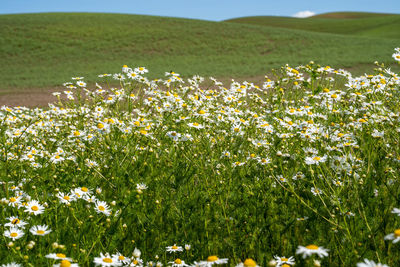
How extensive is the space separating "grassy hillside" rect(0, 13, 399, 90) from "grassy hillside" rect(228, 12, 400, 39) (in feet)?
64.8

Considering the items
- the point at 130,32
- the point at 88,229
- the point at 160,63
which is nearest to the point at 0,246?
the point at 88,229

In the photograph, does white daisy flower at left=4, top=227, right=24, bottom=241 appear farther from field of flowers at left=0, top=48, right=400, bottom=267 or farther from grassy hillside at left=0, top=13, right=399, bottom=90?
grassy hillside at left=0, top=13, right=399, bottom=90

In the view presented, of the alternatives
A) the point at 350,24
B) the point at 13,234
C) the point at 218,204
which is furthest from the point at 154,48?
the point at 350,24

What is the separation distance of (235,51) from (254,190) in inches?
1274

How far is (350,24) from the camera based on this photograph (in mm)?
65438

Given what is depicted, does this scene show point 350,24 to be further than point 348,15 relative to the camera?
No

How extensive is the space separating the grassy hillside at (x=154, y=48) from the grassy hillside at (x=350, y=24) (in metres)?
19.8

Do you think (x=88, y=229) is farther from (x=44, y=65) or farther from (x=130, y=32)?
(x=130, y=32)

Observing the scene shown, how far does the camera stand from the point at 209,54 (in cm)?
3284

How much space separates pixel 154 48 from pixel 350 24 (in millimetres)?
47886

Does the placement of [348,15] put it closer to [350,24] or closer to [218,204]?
[350,24]

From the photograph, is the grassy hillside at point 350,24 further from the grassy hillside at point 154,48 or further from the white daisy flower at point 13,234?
the white daisy flower at point 13,234

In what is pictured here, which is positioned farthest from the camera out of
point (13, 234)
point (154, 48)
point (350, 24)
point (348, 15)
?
point (348, 15)

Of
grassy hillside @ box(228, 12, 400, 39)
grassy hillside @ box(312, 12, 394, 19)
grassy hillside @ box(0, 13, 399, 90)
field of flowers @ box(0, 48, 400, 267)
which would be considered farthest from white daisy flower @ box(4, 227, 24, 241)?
grassy hillside @ box(312, 12, 394, 19)
